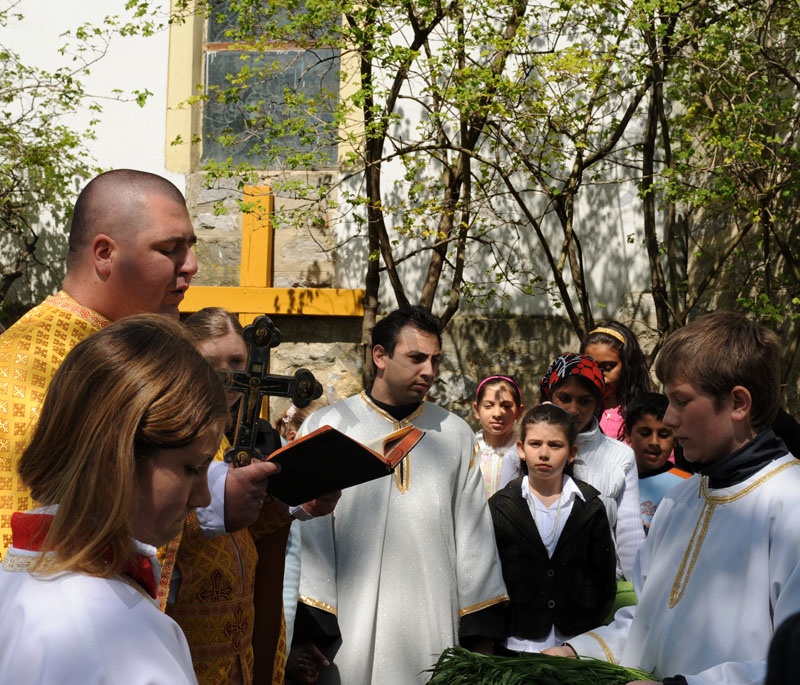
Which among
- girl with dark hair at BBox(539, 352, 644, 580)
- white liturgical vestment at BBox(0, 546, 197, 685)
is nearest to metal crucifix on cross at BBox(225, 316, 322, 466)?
white liturgical vestment at BBox(0, 546, 197, 685)

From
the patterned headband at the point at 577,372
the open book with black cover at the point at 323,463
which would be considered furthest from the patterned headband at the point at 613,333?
the open book with black cover at the point at 323,463

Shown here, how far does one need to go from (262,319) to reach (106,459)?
120cm

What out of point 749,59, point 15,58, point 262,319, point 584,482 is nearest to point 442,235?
point 749,59

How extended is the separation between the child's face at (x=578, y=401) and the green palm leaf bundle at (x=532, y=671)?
2529mm

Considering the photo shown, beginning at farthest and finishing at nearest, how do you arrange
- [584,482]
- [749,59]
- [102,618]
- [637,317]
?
[637,317]
[749,59]
[584,482]
[102,618]

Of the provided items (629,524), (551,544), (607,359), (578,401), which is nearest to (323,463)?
(551,544)

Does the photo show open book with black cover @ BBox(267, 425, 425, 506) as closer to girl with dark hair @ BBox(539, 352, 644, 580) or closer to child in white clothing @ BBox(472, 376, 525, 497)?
girl with dark hair @ BBox(539, 352, 644, 580)

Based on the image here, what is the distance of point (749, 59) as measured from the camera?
794 centimetres

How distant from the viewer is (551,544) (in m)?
4.94

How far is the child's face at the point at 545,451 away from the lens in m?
5.05

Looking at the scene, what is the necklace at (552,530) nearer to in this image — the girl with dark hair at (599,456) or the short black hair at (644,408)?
the girl with dark hair at (599,456)

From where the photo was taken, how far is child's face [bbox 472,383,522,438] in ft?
19.6

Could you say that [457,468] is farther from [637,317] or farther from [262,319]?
[637,317]

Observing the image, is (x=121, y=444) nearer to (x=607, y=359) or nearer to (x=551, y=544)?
(x=551, y=544)
